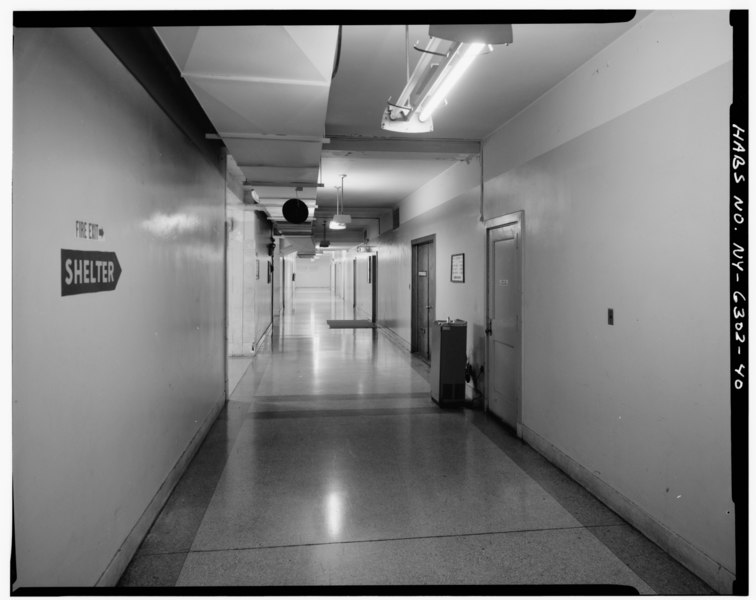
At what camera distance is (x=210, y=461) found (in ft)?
12.5

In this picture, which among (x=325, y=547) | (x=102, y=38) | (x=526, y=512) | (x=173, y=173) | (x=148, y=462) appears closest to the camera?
(x=102, y=38)

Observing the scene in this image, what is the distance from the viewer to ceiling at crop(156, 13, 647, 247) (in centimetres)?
232

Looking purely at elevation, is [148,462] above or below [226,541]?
above

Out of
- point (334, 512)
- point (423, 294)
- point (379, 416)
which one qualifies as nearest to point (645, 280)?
point (334, 512)

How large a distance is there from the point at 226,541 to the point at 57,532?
103 centimetres

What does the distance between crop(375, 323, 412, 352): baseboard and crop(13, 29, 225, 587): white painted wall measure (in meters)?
6.33

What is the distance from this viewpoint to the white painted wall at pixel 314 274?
113 feet

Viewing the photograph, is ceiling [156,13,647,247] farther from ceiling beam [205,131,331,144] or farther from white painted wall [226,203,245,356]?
white painted wall [226,203,245,356]

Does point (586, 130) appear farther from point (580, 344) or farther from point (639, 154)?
point (580, 344)

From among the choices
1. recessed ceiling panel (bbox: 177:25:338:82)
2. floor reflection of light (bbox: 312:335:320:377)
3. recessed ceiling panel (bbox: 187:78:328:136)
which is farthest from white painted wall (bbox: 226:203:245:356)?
recessed ceiling panel (bbox: 177:25:338:82)

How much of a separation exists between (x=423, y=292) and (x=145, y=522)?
20.8ft

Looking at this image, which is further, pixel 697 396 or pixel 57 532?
pixel 697 396

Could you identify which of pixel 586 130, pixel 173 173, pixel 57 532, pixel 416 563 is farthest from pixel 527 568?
pixel 173 173

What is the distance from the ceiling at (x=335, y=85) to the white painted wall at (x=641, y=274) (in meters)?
0.38
